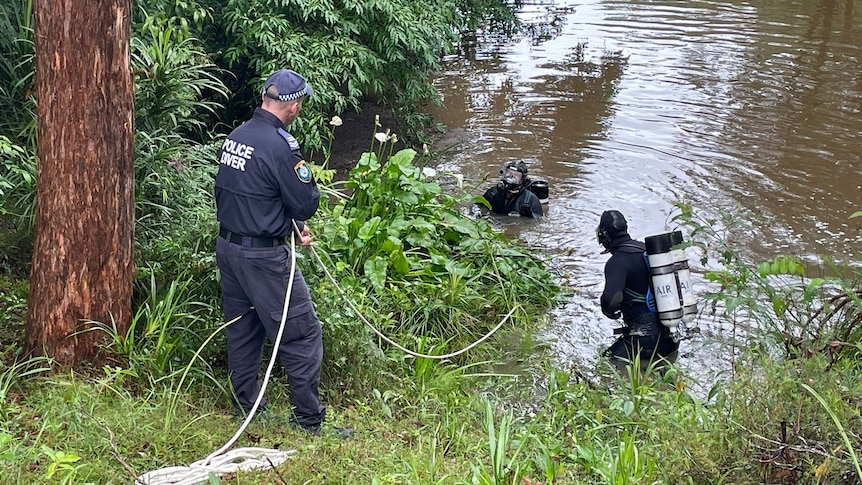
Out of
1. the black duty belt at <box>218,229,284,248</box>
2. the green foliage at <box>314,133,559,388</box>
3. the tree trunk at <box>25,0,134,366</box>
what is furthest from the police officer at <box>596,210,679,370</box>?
the tree trunk at <box>25,0,134,366</box>

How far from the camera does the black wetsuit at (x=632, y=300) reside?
595 cm

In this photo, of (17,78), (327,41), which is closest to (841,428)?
(17,78)

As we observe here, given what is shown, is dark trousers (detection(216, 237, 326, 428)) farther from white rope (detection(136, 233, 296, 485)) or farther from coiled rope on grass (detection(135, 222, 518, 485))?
white rope (detection(136, 233, 296, 485))

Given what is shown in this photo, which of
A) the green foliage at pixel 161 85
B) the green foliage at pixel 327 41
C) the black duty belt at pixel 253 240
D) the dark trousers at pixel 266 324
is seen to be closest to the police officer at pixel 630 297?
the dark trousers at pixel 266 324

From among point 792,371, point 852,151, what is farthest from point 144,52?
point 852,151

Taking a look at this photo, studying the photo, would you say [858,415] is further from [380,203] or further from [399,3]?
[399,3]

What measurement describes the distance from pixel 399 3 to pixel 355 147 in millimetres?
2322

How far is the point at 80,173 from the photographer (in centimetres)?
419

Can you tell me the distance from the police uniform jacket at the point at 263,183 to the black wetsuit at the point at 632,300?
2623 mm

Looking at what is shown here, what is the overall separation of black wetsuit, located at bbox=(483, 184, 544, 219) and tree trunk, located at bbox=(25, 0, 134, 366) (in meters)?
5.00

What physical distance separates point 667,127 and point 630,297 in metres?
6.71

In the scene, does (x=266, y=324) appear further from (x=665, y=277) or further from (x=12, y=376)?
(x=665, y=277)

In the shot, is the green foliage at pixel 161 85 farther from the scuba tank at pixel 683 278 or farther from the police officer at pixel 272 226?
the scuba tank at pixel 683 278

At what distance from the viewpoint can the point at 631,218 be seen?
9039mm
